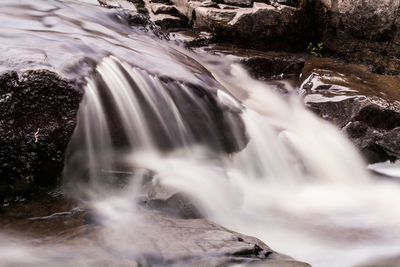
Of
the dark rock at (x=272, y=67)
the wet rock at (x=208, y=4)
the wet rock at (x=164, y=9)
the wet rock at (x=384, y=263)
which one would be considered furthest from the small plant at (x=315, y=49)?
the wet rock at (x=384, y=263)

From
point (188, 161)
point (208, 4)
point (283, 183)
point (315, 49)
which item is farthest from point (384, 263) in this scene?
point (208, 4)

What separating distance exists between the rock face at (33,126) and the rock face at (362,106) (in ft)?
11.4

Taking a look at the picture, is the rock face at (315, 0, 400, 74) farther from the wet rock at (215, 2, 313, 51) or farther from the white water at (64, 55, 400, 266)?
the white water at (64, 55, 400, 266)

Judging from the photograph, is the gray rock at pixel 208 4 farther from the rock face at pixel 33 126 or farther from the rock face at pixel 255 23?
the rock face at pixel 33 126

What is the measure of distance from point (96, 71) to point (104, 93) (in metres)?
0.29

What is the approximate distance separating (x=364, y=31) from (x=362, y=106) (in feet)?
9.32

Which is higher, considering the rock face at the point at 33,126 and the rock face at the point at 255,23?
the rock face at the point at 255,23

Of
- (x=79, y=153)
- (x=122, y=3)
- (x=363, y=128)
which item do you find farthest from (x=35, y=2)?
(x=363, y=128)

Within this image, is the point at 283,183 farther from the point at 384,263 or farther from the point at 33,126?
the point at 33,126

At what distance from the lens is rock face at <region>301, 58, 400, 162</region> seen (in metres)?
5.71

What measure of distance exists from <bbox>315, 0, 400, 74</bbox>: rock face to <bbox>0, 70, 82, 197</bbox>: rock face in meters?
5.70

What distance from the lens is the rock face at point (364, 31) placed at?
314 inches

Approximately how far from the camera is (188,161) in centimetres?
492

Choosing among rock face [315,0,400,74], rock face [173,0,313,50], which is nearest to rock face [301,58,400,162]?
rock face [315,0,400,74]
